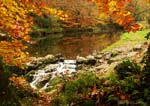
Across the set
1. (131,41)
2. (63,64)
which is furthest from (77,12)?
(63,64)

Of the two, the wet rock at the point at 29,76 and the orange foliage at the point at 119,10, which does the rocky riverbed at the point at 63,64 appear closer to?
the wet rock at the point at 29,76

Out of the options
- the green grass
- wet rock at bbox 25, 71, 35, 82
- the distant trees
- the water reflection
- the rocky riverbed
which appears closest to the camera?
wet rock at bbox 25, 71, 35, 82

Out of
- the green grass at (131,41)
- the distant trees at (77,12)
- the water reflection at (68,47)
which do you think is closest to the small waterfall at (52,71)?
the green grass at (131,41)

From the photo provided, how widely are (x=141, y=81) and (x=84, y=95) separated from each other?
1.59 m

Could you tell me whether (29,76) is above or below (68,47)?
above

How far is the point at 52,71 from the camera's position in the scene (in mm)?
24234

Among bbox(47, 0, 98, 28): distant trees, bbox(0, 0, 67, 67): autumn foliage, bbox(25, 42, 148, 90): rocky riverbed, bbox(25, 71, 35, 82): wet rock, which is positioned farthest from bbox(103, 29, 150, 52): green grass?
bbox(47, 0, 98, 28): distant trees

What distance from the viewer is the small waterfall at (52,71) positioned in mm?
21014

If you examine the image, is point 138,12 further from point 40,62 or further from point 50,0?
point 40,62

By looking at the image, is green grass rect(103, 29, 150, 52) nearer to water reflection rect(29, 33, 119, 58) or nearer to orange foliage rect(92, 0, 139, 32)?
water reflection rect(29, 33, 119, 58)

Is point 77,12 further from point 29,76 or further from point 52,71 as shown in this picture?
point 29,76

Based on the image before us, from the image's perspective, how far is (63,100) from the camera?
36.6 feet

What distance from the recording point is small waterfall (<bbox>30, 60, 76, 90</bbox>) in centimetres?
2101

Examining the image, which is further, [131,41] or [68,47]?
[68,47]
